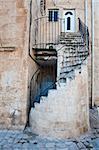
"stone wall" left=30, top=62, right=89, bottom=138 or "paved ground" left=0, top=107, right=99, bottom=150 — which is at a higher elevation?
"stone wall" left=30, top=62, right=89, bottom=138

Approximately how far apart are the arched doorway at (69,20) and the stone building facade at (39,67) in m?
0.08

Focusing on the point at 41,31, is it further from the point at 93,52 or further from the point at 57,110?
the point at 57,110

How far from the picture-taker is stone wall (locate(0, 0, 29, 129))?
1238cm

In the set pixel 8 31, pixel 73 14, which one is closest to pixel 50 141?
pixel 8 31

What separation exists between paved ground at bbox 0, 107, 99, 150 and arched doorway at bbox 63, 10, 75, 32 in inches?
259

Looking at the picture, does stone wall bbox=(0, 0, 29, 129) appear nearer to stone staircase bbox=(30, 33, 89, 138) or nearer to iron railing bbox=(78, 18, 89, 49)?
stone staircase bbox=(30, 33, 89, 138)

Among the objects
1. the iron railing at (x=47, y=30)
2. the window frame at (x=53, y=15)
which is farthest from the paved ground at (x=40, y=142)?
the window frame at (x=53, y=15)

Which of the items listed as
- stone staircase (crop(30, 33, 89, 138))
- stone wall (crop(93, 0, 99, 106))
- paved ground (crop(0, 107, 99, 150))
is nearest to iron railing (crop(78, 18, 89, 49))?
stone wall (crop(93, 0, 99, 106))

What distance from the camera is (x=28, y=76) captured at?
12711mm

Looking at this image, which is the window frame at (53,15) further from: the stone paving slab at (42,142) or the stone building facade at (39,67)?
the stone paving slab at (42,142)

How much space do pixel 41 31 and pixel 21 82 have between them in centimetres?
408

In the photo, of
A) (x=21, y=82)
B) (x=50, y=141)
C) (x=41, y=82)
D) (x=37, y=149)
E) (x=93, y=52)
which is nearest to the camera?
(x=37, y=149)

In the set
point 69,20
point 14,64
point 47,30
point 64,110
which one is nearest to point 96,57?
point 69,20

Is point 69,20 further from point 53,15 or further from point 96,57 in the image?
point 96,57
